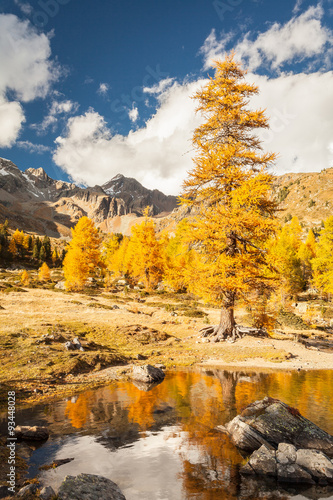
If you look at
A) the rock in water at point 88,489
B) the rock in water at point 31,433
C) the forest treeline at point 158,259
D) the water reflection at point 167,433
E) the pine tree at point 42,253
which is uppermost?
the pine tree at point 42,253

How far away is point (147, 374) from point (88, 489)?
24.4 feet

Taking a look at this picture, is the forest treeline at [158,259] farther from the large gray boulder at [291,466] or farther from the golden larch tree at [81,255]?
the large gray boulder at [291,466]

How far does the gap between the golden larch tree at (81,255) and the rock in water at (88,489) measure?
34.8 meters

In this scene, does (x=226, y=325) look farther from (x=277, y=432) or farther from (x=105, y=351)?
(x=277, y=432)

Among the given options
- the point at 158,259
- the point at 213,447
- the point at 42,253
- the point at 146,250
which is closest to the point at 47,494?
the point at 213,447

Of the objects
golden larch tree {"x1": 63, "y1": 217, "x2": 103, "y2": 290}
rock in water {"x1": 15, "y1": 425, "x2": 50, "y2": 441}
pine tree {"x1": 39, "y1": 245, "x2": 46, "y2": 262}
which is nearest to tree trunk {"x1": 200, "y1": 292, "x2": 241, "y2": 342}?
rock in water {"x1": 15, "y1": 425, "x2": 50, "y2": 441}

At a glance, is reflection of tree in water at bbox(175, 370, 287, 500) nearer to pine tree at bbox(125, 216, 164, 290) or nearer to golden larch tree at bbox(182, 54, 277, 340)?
golden larch tree at bbox(182, 54, 277, 340)

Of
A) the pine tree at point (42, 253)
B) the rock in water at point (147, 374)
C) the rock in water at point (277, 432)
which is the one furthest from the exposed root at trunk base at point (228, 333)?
the pine tree at point (42, 253)

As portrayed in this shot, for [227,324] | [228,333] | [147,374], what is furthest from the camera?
[227,324]

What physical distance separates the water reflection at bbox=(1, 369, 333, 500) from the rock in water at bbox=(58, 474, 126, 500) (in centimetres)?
48

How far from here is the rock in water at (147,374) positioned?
11648mm

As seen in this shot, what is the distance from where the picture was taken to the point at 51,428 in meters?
7.36

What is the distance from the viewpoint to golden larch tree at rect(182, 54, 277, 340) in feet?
51.8

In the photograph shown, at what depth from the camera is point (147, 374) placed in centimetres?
1174
